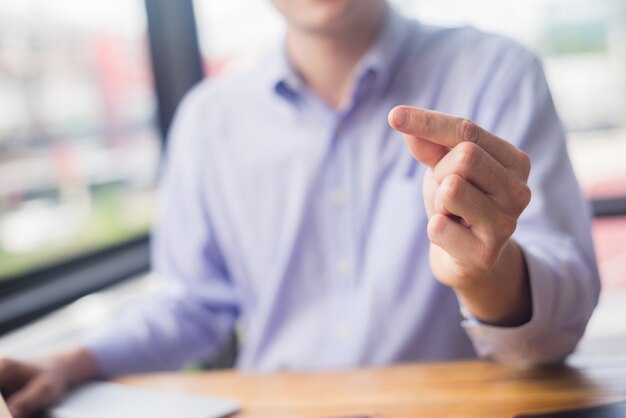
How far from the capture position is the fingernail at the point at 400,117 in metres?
0.78

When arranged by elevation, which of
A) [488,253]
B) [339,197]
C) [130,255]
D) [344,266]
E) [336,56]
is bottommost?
[130,255]

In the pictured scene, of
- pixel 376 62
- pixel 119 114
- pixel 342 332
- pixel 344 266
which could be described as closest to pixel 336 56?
pixel 376 62

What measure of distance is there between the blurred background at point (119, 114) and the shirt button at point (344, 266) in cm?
69

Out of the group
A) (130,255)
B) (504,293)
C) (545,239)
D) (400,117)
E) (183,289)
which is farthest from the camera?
(130,255)

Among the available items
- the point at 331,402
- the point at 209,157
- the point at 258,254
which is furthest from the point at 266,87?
the point at 331,402

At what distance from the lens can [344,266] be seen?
1396 mm

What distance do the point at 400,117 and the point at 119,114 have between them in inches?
73.9

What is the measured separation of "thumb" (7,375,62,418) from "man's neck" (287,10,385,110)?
721 mm

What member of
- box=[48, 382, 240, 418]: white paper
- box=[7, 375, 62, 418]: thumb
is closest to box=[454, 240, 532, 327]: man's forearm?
box=[48, 382, 240, 418]: white paper

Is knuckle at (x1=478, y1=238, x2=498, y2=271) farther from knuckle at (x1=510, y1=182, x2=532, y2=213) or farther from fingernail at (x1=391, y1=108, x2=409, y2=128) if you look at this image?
fingernail at (x1=391, y1=108, x2=409, y2=128)

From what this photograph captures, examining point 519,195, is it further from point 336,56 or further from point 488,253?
point 336,56

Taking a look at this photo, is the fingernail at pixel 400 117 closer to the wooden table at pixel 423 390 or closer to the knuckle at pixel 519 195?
the knuckle at pixel 519 195

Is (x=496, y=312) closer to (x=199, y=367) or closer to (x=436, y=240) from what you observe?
(x=436, y=240)

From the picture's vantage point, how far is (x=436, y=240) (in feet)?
2.75
